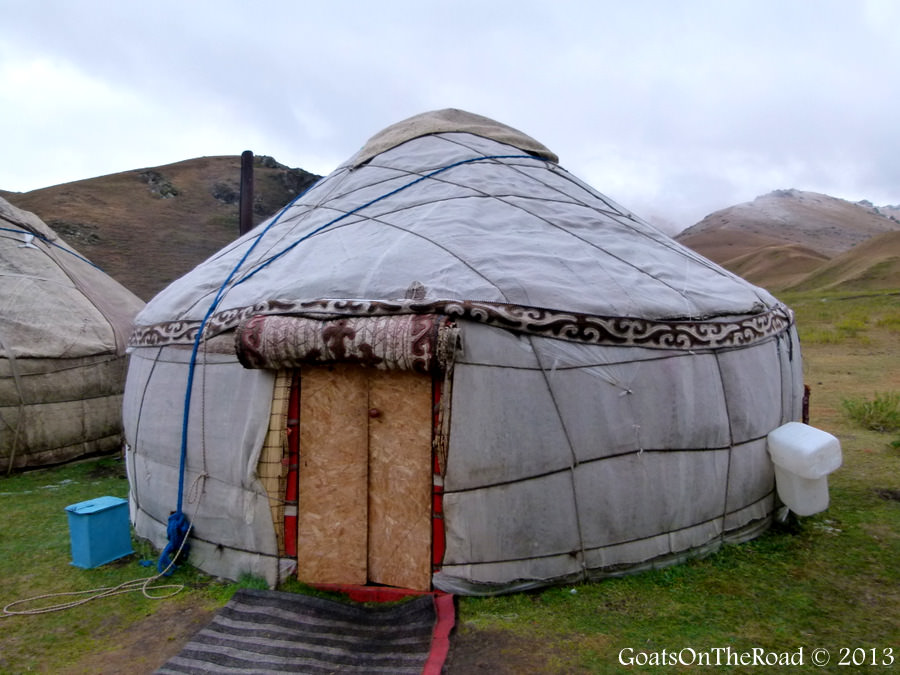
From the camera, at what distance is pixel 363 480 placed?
2.91 meters

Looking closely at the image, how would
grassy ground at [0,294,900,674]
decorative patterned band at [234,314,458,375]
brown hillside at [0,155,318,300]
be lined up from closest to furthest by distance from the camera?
grassy ground at [0,294,900,674] < decorative patterned band at [234,314,458,375] < brown hillside at [0,155,318,300]

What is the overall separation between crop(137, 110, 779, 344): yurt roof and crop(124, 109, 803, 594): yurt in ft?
0.06

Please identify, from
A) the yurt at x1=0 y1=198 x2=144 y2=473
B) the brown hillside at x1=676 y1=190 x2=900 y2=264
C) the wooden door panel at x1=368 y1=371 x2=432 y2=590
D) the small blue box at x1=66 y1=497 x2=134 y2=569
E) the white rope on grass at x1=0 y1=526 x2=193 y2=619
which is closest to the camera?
the wooden door panel at x1=368 y1=371 x2=432 y2=590

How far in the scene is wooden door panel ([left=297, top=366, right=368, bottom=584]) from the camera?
2.91 meters

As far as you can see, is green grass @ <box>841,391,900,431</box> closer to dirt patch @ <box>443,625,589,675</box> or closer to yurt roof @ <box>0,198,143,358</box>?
dirt patch @ <box>443,625,589,675</box>

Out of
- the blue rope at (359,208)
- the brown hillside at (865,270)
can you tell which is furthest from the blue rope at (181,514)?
the brown hillside at (865,270)

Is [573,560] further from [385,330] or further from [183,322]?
[183,322]

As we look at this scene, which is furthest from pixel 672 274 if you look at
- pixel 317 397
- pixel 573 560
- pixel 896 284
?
pixel 896 284

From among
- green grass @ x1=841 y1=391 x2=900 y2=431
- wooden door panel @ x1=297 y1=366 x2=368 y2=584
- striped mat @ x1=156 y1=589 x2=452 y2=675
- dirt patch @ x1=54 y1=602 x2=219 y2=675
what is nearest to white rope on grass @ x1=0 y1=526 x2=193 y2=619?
dirt patch @ x1=54 y1=602 x2=219 y2=675

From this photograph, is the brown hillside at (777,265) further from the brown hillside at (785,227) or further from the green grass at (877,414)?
the green grass at (877,414)

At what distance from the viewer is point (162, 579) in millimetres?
3184

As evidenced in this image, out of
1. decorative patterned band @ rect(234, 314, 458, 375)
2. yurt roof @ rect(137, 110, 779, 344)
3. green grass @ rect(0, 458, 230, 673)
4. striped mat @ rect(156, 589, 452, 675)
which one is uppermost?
yurt roof @ rect(137, 110, 779, 344)

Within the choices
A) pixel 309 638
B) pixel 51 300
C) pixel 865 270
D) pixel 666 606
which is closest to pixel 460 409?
pixel 309 638

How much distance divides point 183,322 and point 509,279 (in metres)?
1.70
